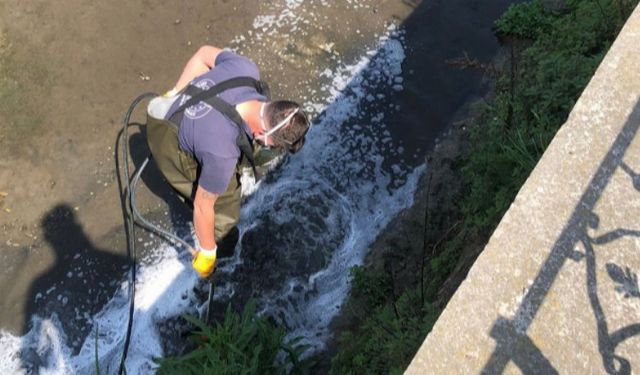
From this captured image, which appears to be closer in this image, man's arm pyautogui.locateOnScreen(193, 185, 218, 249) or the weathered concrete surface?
the weathered concrete surface

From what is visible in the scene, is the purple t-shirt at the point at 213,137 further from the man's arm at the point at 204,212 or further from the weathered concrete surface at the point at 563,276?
the weathered concrete surface at the point at 563,276

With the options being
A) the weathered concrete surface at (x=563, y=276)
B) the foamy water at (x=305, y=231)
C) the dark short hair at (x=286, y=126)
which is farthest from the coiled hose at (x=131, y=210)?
the weathered concrete surface at (x=563, y=276)

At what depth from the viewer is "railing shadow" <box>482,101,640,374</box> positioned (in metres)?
2.19

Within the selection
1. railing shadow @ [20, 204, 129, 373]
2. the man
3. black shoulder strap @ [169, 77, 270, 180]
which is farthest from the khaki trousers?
railing shadow @ [20, 204, 129, 373]

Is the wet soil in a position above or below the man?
below

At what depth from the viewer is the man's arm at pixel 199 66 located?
399cm

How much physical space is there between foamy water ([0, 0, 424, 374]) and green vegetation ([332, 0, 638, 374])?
390 millimetres

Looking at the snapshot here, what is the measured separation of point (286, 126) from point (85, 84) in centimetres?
245

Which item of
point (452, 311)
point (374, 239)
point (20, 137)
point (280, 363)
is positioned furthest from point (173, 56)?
point (452, 311)

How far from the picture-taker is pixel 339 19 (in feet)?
17.9

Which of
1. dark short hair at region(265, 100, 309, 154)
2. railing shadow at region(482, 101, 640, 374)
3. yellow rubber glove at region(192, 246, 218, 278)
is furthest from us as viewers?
yellow rubber glove at region(192, 246, 218, 278)

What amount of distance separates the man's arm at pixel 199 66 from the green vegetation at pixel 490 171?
1.83 m

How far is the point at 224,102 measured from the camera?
3.50 m

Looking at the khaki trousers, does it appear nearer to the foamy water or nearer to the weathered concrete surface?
the foamy water
